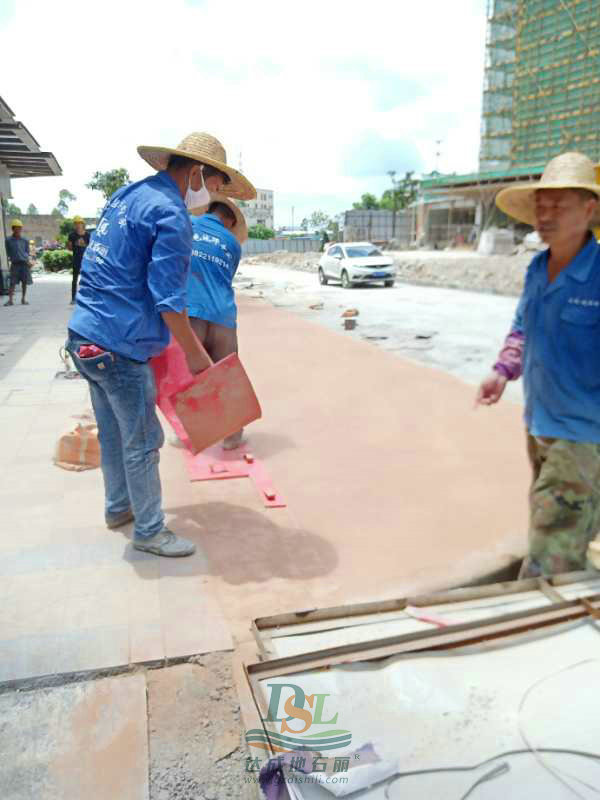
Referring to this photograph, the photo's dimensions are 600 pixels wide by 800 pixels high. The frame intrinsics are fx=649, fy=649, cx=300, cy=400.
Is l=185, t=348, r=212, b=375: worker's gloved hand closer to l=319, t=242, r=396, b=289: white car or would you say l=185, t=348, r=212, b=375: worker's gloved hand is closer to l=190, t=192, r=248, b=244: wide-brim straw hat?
l=190, t=192, r=248, b=244: wide-brim straw hat

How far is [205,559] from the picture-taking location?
304 centimetres

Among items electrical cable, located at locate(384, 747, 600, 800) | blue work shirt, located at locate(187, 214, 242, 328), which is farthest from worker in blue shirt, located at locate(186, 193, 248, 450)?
electrical cable, located at locate(384, 747, 600, 800)

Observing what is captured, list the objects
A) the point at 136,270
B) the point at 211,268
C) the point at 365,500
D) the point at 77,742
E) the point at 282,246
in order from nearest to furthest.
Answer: the point at 77,742 → the point at 136,270 → the point at 365,500 → the point at 211,268 → the point at 282,246

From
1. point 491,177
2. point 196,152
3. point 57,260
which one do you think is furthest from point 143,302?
point 491,177

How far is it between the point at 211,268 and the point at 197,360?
1.54 metres

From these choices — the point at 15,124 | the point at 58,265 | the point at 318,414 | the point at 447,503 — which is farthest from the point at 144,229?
the point at 58,265

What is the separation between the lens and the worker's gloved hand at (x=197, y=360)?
2.88 metres

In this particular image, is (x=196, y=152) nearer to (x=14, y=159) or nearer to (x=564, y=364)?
(x=564, y=364)

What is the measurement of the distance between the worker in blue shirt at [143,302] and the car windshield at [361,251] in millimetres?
18827

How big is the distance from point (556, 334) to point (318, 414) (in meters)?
3.34

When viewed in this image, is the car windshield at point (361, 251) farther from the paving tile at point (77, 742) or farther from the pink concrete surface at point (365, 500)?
the paving tile at point (77, 742)

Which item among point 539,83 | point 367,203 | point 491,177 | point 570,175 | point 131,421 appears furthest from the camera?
point 367,203

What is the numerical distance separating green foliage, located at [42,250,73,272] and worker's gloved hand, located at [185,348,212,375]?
93.4ft

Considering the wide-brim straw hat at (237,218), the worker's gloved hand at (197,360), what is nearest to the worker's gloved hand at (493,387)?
the worker's gloved hand at (197,360)
